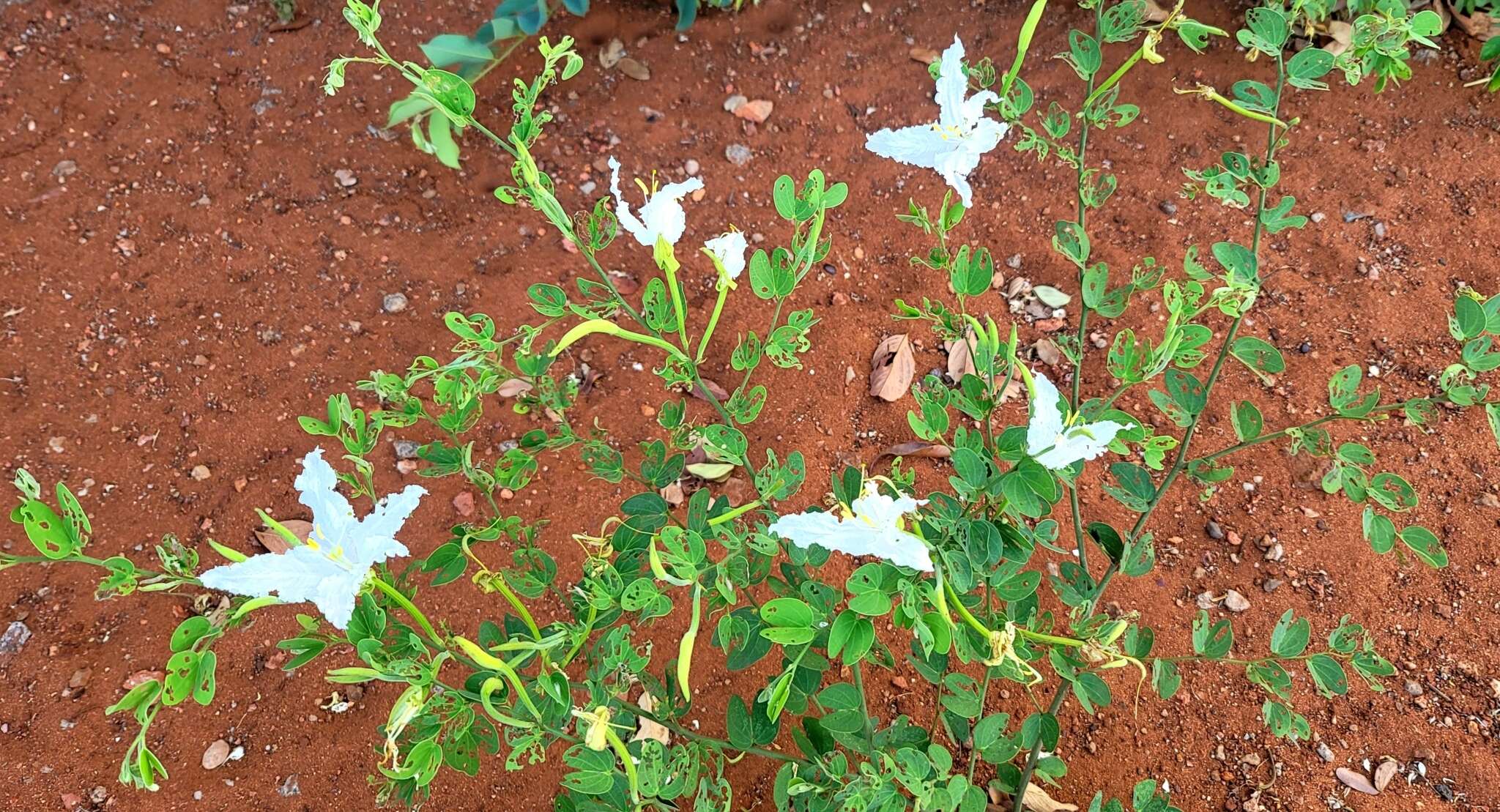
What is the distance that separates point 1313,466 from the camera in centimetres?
201

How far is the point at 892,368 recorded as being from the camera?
2.17m

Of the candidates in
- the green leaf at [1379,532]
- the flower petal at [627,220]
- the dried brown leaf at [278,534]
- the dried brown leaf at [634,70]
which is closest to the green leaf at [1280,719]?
the green leaf at [1379,532]

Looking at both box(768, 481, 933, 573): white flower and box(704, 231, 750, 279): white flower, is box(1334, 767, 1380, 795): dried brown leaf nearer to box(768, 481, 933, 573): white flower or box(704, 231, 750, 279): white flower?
box(768, 481, 933, 573): white flower

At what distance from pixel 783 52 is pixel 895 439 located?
48.9 inches

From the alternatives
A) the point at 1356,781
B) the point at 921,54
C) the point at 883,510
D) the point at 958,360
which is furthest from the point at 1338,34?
the point at 883,510

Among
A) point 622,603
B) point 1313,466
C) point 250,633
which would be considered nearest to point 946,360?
point 1313,466

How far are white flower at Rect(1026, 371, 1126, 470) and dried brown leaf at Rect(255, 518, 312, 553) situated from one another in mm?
1565

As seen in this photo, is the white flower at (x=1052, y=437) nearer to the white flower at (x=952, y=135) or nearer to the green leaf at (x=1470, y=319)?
the white flower at (x=952, y=135)

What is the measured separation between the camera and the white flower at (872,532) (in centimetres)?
88

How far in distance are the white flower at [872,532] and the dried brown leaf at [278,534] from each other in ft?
4.76

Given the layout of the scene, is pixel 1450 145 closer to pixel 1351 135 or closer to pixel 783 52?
pixel 1351 135

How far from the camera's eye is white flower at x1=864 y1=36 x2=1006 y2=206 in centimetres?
110

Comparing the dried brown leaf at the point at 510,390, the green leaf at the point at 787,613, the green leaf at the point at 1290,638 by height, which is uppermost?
the green leaf at the point at 787,613

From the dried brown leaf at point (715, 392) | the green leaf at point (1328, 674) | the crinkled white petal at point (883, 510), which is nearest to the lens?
the crinkled white petal at point (883, 510)
